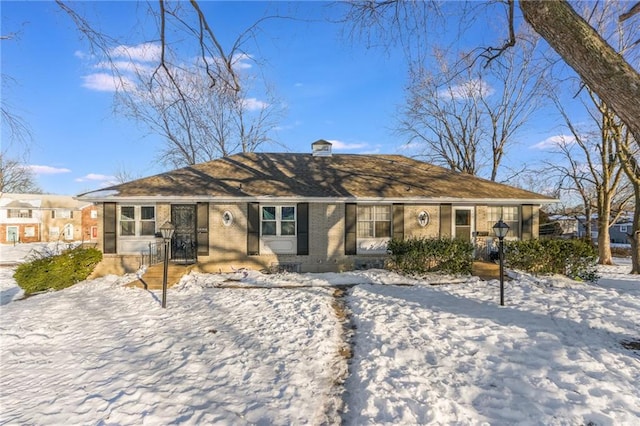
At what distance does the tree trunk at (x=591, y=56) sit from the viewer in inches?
149

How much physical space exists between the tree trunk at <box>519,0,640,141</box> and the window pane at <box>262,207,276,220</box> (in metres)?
9.94

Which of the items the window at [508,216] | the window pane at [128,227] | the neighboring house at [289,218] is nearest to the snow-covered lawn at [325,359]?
the neighboring house at [289,218]

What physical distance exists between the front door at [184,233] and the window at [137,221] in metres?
0.85

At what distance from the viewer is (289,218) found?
12719mm

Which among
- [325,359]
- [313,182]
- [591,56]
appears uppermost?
[591,56]

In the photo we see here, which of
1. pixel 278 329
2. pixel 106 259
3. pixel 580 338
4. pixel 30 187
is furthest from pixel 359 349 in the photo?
pixel 30 187

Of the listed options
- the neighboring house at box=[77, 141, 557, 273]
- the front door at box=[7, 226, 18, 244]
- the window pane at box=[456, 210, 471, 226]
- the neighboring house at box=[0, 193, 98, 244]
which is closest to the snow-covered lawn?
the neighboring house at box=[77, 141, 557, 273]

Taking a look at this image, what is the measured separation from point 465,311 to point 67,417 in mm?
6976

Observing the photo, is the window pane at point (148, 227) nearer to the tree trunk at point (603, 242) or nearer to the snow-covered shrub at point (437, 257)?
the snow-covered shrub at point (437, 257)

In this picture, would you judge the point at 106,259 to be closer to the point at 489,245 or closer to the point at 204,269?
the point at 204,269

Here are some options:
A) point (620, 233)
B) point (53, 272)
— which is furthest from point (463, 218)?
point (620, 233)

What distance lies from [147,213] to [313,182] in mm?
6708

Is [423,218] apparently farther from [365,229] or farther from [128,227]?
[128,227]

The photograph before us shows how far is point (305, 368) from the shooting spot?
472 centimetres
